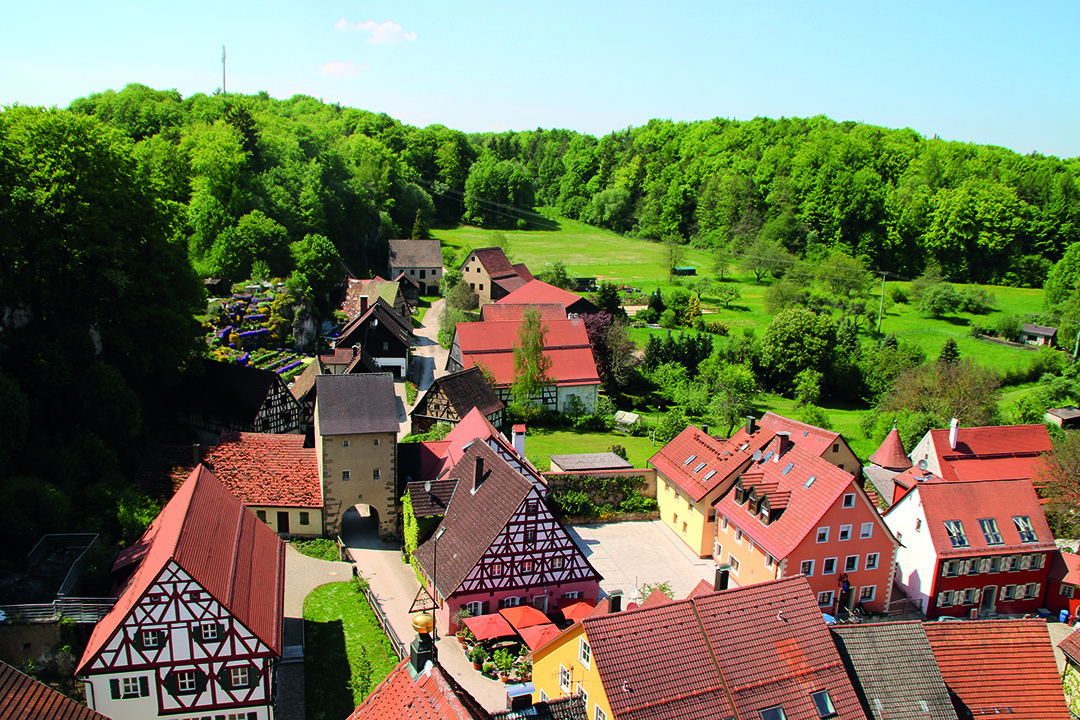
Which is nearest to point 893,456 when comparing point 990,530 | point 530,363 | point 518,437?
point 990,530

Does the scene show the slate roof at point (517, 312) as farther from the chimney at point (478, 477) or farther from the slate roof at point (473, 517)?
the chimney at point (478, 477)

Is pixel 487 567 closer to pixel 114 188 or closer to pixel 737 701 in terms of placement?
pixel 737 701

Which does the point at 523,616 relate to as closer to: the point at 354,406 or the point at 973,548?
the point at 354,406

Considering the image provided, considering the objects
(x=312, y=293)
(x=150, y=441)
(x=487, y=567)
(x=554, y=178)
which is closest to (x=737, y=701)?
(x=487, y=567)

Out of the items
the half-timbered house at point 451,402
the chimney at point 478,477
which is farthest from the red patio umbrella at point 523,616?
the half-timbered house at point 451,402

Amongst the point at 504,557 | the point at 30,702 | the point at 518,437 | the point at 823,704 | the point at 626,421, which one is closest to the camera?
the point at 30,702

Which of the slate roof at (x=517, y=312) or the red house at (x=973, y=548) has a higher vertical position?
the slate roof at (x=517, y=312)
